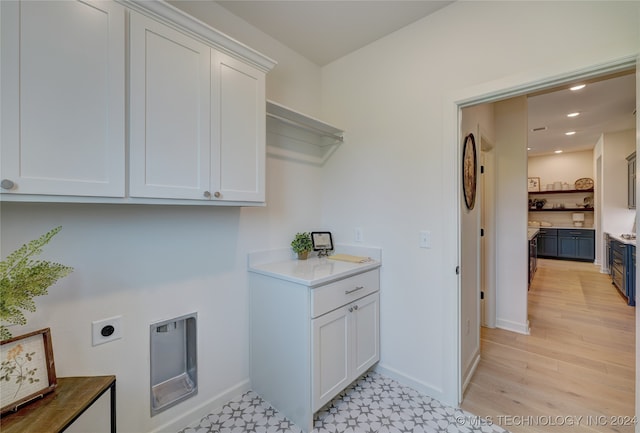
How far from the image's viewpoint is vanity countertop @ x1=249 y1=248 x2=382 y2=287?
5.38 ft

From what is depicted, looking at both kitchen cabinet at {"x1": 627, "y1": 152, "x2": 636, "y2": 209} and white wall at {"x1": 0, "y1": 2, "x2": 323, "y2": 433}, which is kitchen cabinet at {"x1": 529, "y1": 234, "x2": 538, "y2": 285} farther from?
white wall at {"x1": 0, "y1": 2, "x2": 323, "y2": 433}

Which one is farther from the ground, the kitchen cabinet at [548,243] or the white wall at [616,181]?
the white wall at [616,181]

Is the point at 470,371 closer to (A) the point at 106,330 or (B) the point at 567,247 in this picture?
(A) the point at 106,330

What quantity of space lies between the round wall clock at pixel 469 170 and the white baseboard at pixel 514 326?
1.62 metres

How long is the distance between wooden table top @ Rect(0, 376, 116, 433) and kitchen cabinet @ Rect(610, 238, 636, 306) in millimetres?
5589

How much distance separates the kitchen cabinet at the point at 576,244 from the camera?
648 centimetres

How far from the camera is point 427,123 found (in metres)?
1.92

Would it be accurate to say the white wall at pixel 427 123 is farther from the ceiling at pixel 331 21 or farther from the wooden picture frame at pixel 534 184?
the wooden picture frame at pixel 534 184

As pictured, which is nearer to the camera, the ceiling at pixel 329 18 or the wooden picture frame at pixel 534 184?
the ceiling at pixel 329 18

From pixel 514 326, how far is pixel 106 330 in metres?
3.63

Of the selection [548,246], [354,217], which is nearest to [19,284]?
[354,217]

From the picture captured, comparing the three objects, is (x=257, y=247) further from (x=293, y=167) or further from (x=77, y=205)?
(x=77, y=205)

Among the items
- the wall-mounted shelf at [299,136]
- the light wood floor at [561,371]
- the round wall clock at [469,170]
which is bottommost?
the light wood floor at [561,371]

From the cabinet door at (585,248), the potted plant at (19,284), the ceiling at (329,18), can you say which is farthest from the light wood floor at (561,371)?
the cabinet door at (585,248)
